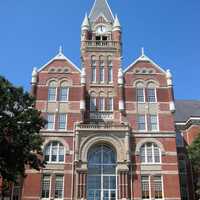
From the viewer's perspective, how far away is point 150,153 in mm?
39406

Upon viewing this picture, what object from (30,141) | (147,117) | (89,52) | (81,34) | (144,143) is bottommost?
(30,141)

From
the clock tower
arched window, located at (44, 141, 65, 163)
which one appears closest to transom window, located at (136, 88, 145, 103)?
the clock tower

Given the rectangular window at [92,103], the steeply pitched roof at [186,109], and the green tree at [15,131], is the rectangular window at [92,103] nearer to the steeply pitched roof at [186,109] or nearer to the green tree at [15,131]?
the green tree at [15,131]

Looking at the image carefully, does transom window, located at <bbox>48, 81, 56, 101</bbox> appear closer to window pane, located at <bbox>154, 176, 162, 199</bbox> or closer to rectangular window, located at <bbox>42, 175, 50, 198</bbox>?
rectangular window, located at <bbox>42, 175, 50, 198</bbox>

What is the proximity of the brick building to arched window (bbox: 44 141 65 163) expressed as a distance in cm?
11

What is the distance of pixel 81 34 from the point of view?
155 ft

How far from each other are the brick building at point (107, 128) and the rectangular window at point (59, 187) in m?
0.10

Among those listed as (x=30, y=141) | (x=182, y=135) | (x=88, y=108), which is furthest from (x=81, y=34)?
(x=30, y=141)

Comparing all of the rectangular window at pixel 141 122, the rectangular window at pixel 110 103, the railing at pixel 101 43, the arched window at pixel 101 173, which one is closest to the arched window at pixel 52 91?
the rectangular window at pixel 110 103

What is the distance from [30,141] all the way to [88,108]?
14399 millimetres

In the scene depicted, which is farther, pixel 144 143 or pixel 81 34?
pixel 81 34

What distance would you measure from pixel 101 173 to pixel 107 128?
4.96 metres

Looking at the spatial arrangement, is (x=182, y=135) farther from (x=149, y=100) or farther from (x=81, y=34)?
(x=81, y=34)

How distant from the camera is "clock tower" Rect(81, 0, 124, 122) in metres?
41.5
